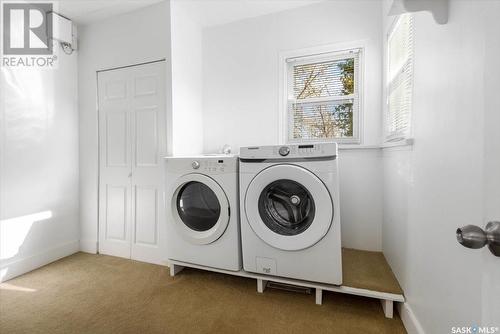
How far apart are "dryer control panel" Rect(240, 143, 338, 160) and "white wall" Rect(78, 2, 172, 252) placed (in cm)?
96

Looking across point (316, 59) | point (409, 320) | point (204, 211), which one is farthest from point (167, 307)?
point (316, 59)

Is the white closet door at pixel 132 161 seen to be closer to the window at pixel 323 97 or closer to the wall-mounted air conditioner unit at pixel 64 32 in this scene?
the wall-mounted air conditioner unit at pixel 64 32

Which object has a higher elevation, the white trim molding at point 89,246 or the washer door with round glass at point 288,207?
the washer door with round glass at point 288,207

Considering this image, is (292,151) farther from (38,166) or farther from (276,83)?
(38,166)

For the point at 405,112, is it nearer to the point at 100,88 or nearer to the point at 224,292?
the point at 224,292

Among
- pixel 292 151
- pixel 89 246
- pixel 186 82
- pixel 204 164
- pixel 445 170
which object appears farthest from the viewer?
pixel 89 246

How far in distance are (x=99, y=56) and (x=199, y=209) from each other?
2058 millimetres

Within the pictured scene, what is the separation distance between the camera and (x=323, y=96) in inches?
90.0

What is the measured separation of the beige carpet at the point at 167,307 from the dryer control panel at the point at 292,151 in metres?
1.05

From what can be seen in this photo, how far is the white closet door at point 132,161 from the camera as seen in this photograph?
2254 millimetres

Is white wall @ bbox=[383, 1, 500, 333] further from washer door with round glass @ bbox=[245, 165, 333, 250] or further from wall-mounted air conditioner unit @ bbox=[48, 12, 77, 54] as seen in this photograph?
wall-mounted air conditioner unit @ bbox=[48, 12, 77, 54]

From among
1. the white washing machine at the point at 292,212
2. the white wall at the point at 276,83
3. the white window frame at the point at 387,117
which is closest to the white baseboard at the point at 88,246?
the white wall at the point at 276,83

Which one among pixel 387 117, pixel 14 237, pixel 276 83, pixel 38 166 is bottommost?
pixel 14 237

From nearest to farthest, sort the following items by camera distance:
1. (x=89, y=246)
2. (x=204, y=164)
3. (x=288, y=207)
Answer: (x=288, y=207) → (x=204, y=164) → (x=89, y=246)
